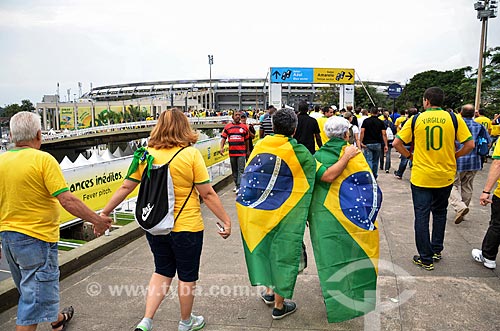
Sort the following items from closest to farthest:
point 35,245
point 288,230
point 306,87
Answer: point 35,245
point 288,230
point 306,87

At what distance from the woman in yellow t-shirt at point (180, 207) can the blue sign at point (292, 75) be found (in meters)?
18.7

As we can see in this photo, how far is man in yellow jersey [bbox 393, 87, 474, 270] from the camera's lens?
4.18m

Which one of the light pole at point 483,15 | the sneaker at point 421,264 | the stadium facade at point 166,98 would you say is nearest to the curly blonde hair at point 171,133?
the sneaker at point 421,264

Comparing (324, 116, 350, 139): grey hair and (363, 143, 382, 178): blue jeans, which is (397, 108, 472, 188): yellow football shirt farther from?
(363, 143, 382, 178): blue jeans

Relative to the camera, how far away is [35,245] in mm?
2693

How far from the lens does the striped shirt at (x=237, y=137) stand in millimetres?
8078

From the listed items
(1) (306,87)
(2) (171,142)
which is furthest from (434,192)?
(1) (306,87)

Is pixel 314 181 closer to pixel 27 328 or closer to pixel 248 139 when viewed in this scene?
pixel 27 328

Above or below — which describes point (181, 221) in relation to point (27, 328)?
above

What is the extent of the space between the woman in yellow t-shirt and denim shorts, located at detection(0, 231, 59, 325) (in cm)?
53

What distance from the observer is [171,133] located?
117 inches

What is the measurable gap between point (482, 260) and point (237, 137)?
483 cm

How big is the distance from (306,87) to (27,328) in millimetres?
134857

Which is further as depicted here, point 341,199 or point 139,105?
point 139,105
